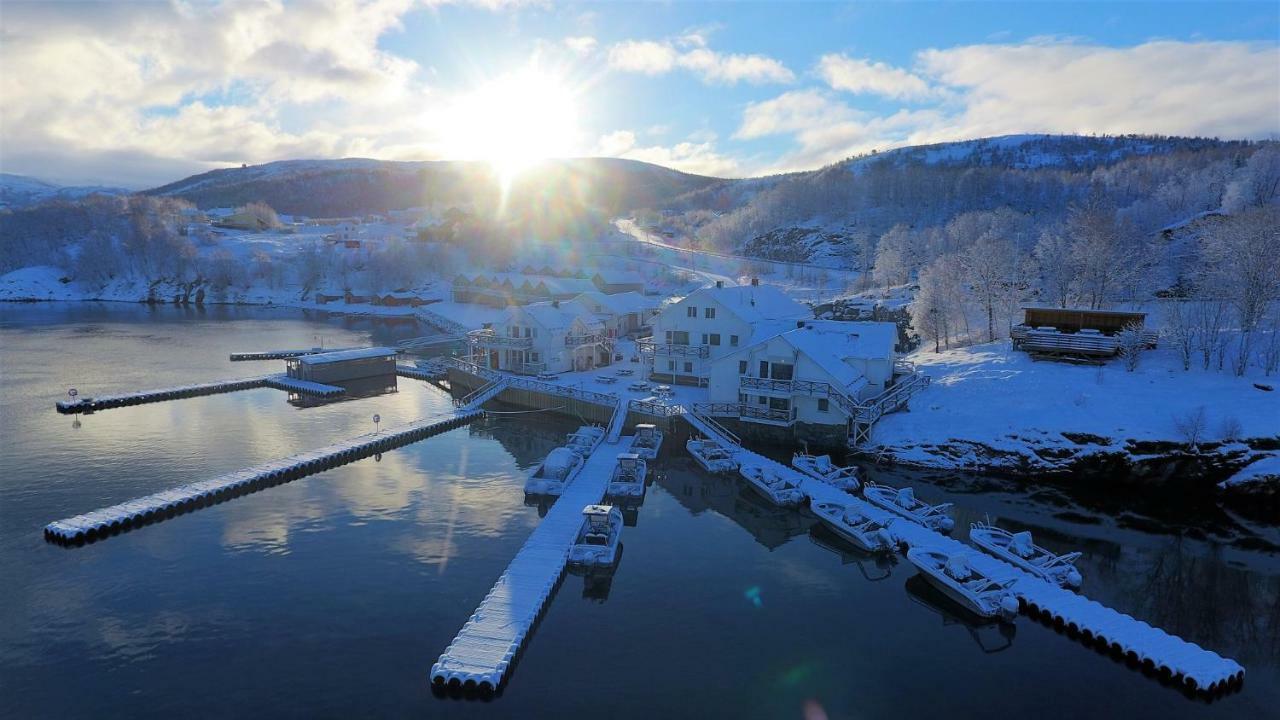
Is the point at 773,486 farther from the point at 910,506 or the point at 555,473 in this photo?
the point at 555,473

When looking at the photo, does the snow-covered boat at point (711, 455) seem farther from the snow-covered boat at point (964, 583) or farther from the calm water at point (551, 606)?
the snow-covered boat at point (964, 583)

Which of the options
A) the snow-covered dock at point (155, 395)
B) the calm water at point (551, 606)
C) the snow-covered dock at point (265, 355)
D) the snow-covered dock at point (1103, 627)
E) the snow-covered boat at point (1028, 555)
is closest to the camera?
the calm water at point (551, 606)

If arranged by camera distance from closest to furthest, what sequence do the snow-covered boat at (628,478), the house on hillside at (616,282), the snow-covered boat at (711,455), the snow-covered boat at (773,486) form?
the snow-covered boat at (773,486) → the snow-covered boat at (628,478) → the snow-covered boat at (711,455) → the house on hillside at (616,282)

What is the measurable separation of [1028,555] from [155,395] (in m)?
72.4

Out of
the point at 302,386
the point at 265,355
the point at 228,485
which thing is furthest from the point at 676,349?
the point at 265,355

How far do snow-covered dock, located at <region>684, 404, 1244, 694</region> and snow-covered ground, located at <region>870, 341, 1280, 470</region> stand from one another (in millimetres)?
13299

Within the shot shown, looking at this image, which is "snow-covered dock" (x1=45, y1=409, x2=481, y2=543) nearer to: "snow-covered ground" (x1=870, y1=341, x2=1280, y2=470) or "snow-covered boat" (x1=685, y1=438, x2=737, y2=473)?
"snow-covered boat" (x1=685, y1=438, x2=737, y2=473)

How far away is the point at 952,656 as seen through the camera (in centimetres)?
2655

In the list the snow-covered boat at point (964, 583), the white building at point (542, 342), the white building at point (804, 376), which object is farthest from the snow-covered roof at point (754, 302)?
the snow-covered boat at point (964, 583)

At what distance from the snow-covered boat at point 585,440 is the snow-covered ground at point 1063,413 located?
2044 centimetres

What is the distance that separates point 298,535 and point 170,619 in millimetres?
8248

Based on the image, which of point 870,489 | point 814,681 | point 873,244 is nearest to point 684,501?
point 870,489

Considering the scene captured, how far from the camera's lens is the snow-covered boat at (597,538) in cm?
3216

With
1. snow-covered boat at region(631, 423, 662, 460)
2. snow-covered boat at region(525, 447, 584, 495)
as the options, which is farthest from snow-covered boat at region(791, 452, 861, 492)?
snow-covered boat at region(525, 447, 584, 495)
